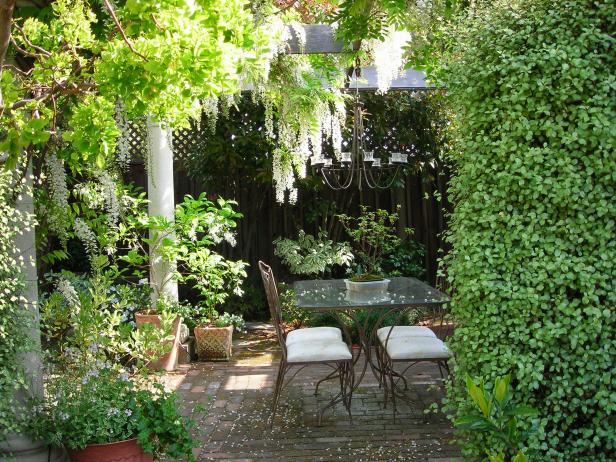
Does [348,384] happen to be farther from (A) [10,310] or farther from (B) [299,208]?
(B) [299,208]

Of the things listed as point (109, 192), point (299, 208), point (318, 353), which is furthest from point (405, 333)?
point (299, 208)

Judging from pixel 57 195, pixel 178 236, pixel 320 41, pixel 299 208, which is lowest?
pixel 178 236

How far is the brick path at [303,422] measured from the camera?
3721 millimetres

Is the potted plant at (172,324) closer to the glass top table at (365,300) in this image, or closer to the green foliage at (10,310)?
the glass top table at (365,300)

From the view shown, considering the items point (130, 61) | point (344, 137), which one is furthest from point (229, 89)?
point (344, 137)

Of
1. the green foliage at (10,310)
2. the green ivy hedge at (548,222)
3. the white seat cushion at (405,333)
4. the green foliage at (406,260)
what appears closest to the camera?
the green ivy hedge at (548,222)

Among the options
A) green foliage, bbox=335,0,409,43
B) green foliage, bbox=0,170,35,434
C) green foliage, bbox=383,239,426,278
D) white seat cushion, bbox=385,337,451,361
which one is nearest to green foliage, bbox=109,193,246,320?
white seat cushion, bbox=385,337,451,361

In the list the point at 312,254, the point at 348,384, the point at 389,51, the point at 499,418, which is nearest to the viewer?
the point at 499,418

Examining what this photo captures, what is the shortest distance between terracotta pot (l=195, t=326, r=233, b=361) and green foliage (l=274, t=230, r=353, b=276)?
1534 millimetres

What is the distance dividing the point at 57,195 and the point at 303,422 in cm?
192

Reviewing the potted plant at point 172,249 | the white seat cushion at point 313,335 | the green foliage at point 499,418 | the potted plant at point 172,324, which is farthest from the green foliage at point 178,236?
the green foliage at point 499,418

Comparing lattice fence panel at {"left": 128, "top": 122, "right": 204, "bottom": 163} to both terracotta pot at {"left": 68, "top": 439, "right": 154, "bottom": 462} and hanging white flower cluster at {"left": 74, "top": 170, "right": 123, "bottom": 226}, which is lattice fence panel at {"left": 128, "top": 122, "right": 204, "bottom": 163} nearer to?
hanging white flower cluster at {"left": 74, "top": 170, "right": 123, "bottom": 226}

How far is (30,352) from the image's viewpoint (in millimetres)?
3025

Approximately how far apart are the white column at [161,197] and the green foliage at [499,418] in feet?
11.9
